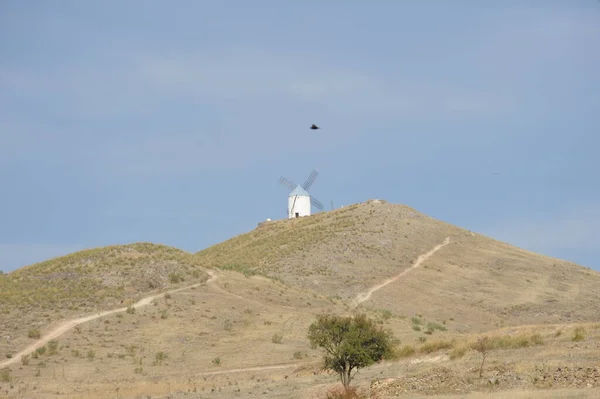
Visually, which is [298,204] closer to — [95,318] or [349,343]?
[95,318]

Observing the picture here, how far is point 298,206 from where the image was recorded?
103562mm

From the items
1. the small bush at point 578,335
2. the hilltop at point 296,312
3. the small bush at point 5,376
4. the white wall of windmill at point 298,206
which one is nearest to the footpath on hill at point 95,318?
the hilltop at point 296,312

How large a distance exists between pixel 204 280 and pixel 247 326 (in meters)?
9.16

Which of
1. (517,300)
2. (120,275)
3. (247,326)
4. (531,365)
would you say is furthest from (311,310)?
(531,365)

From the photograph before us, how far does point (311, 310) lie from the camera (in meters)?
57.7

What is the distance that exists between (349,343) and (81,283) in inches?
1191

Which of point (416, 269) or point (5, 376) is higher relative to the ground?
point (416, 269)

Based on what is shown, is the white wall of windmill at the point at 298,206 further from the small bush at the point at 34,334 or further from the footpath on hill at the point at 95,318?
the small bush at the point at 34,334

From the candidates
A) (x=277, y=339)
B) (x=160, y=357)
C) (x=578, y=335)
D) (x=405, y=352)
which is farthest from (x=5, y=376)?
(x=578, y=335)

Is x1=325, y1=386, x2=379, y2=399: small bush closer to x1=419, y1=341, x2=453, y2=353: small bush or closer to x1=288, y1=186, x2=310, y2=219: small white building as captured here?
x1=419, y1=341, x2=453, y2=353: small bush

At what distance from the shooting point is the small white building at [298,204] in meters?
104

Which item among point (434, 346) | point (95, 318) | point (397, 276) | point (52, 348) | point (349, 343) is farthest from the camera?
point (397, 276)

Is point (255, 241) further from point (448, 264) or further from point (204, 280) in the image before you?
point (204, 280)

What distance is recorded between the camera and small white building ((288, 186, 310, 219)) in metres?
104
